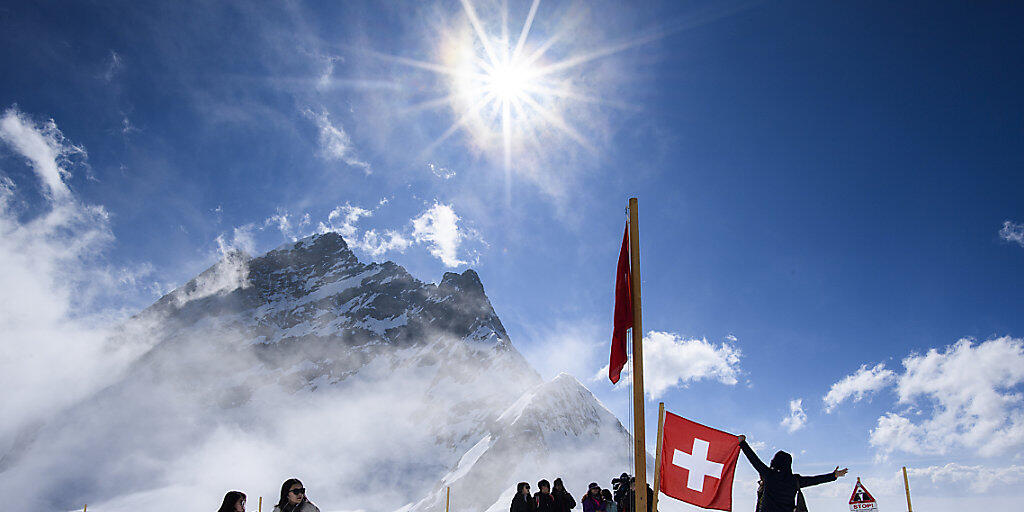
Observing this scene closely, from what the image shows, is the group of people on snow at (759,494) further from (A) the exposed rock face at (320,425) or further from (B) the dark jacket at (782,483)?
(A) the exposed rock face at (320,425)

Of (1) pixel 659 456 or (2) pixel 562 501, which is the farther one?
(2) pixel 562 501

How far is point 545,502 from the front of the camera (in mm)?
8461

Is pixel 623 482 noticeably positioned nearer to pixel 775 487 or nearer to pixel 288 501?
pixel 775 487

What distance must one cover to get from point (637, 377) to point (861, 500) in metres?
5.53

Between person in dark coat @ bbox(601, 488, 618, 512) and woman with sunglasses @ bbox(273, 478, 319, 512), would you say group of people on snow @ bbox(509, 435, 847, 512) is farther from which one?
woman with sunglasses @ bbox(273, 478, 319, 512)

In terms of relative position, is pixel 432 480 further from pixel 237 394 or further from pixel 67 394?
pixel 67 394

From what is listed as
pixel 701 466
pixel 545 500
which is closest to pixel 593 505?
pixel 545 500

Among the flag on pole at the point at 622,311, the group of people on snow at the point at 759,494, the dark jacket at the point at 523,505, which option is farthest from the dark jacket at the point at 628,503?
the flag on pole at the point at 622,311

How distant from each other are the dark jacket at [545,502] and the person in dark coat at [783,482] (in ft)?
11.1

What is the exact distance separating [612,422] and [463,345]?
60502mm

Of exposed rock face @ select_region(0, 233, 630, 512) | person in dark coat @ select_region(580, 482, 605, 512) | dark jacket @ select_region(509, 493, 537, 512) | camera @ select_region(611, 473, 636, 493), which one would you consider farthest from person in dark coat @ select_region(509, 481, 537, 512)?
exposed rock face @ select_region(0, 233, 630, 512)

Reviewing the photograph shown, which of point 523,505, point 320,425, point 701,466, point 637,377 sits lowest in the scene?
point 523,505

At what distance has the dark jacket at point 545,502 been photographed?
8.41 meters

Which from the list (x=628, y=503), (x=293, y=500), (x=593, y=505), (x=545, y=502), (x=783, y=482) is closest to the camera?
(x=293, y=500)
